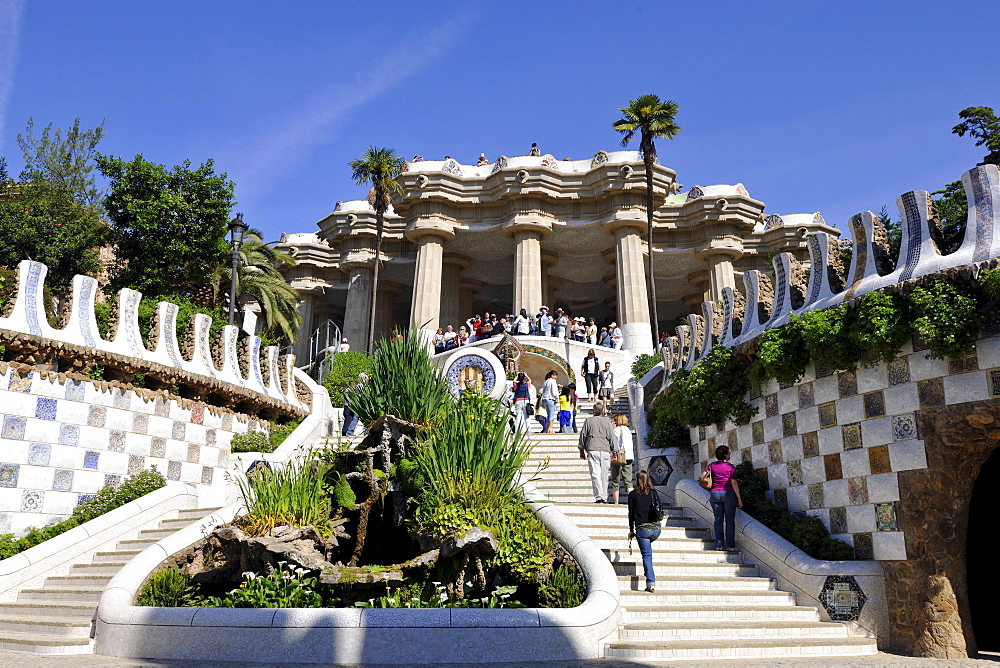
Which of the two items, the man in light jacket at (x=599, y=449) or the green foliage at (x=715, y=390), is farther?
the green foliage at (x=715, y=390)

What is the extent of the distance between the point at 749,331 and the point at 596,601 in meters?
6.01

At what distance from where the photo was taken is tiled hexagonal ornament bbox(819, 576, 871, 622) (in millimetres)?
9406

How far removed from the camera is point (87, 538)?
12523 millimetres

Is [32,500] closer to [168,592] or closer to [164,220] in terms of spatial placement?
[168,592]

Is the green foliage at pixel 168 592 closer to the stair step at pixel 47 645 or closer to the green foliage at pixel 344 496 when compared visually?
the stair step at pixel 47 645

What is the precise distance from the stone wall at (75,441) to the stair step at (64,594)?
6.41 feet

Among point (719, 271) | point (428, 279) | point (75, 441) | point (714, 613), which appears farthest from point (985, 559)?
point (719, 271)

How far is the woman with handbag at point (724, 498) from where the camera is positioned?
10945 millimetres

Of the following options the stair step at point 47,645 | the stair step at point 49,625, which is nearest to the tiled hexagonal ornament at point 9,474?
the stair step at point 49,625

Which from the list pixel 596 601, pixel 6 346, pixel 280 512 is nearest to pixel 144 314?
pixel 6 346

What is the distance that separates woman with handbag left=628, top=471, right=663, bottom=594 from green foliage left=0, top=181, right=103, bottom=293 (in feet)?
73.2

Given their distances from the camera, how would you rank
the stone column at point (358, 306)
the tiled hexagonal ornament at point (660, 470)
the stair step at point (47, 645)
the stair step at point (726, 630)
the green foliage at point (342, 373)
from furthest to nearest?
the stone column at point (358, 306) < the green foliage at point (342, 373) < the tiled hexagonal ornament at point (660, 470) < the stair step at point (47, 645) < the stair step at point (726, 630)

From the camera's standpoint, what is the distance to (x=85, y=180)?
32188mm

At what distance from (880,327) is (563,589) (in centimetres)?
497
